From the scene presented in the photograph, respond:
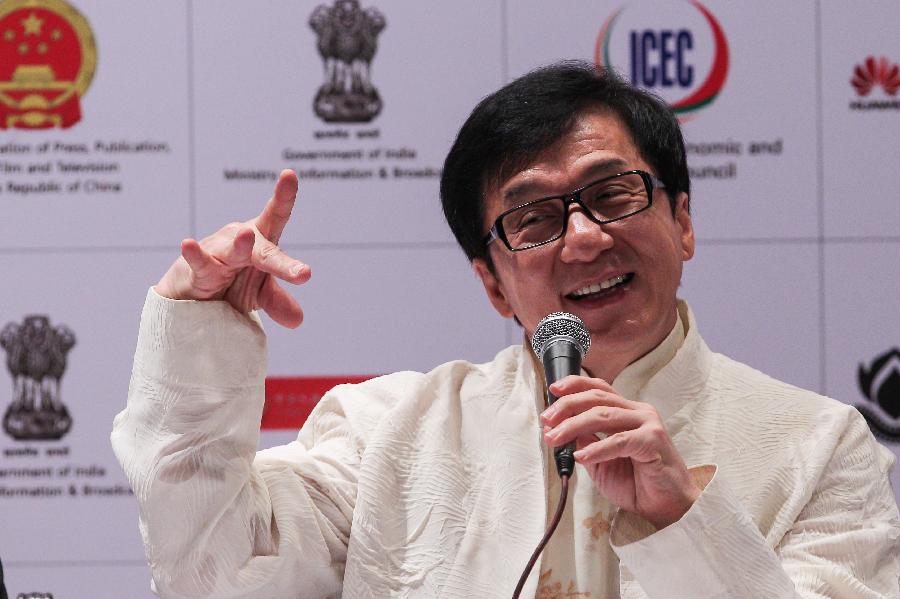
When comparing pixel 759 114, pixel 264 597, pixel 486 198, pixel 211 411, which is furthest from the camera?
pixel 759 114

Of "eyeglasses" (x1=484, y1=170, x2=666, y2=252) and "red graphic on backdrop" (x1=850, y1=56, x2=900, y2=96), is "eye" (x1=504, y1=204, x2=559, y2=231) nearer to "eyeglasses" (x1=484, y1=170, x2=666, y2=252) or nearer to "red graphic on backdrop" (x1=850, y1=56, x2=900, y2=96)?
"eyeglasses" (x1=484, y1=170, x2=666, y2=252)

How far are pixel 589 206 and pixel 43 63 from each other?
1.93 metres

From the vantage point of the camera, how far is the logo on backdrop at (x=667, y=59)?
125 inches

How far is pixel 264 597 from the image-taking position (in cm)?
185

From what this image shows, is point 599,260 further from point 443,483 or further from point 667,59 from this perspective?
point 667,59

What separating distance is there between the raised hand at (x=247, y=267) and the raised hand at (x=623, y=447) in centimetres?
39

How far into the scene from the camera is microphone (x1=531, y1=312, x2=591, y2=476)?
4.72 feet

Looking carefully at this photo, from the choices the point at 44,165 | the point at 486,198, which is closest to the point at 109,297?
the point at 44,165

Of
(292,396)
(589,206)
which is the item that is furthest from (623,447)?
(292,396)

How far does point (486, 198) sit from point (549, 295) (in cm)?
26

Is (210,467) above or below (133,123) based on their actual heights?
below

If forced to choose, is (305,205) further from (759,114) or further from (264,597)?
(264,597)

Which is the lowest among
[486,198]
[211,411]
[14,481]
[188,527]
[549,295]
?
[14,481]

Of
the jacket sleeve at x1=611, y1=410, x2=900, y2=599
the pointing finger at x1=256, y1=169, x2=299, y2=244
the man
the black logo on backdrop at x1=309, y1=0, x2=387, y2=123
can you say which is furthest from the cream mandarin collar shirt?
the black logo on backdrop at x1=309, y1=0, x2=387, y2=123
